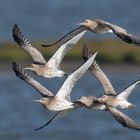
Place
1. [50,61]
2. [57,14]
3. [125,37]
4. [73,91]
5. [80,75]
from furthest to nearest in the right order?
[57,14]
[73,91]
[50,61]
[80,75]
[125,37]

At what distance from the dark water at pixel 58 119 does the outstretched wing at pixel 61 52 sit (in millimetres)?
14866

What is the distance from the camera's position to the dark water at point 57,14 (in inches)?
1791

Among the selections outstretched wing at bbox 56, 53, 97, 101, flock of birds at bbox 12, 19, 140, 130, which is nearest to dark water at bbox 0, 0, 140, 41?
flock of birds at bbox 12, 19, 140, 130

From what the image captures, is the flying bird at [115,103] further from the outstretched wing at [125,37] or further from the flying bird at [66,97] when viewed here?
the outstretched wing at [125,37]

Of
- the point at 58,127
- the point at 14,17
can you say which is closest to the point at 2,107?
the point at 58,127

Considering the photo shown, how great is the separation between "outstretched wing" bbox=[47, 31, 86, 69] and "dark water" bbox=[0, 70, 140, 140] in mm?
14866

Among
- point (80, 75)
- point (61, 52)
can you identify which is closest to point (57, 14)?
point (61, 52)

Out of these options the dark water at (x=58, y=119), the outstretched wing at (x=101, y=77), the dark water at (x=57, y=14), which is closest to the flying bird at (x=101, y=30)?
the outstretched wing at (x=101, y=77)

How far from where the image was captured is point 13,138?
92.4 ft

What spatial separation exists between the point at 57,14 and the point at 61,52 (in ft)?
134

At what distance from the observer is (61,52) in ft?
43.7

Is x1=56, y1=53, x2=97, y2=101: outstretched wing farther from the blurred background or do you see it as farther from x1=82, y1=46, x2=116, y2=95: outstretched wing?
the blurred background

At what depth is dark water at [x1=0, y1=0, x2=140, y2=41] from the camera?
45500 mm

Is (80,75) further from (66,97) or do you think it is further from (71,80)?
(66,97)
